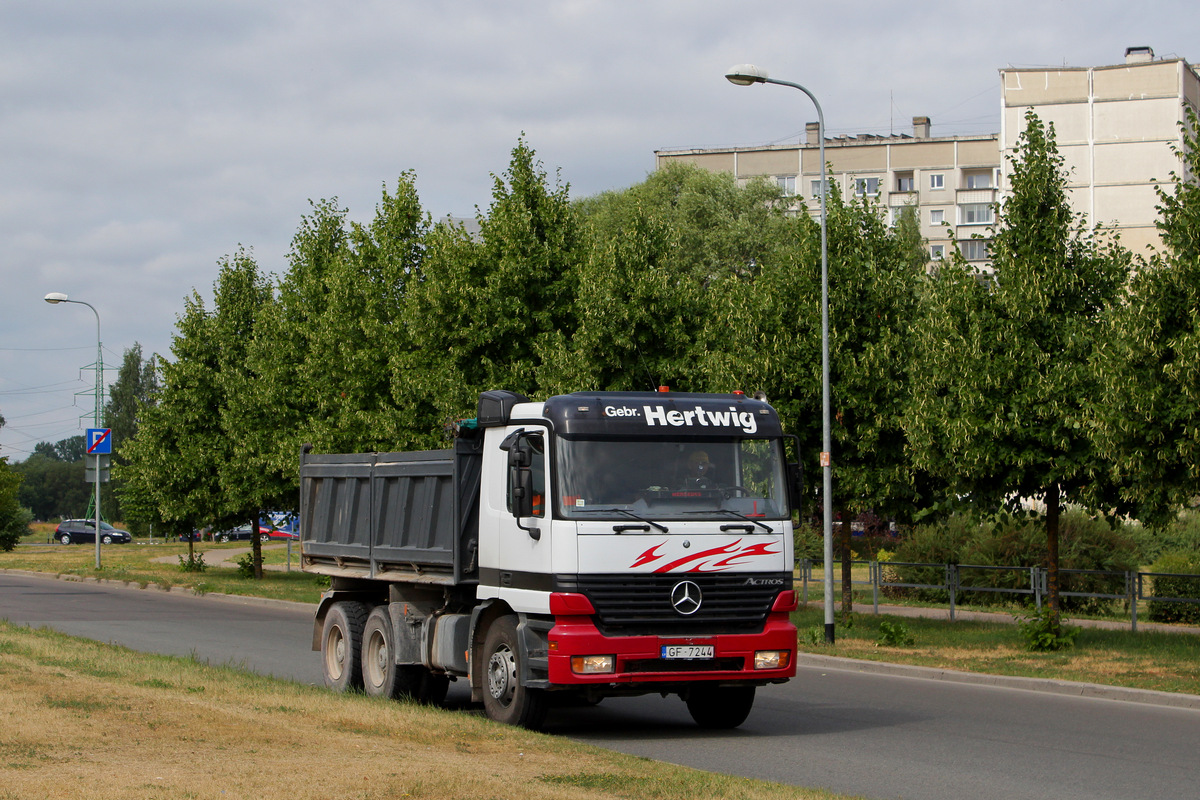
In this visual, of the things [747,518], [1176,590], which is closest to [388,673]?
[747,518]

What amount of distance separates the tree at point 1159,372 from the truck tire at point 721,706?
6633 mm

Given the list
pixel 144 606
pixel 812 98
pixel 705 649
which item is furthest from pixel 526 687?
pixel 144 606

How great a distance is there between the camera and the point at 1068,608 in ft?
81.3

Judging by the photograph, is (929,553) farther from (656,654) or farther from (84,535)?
(84,535)

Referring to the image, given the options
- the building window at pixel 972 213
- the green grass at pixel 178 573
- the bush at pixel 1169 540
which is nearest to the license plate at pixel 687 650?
the green grass at pixel 178 573

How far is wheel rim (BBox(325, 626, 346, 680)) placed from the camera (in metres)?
13.8

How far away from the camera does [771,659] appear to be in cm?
1090

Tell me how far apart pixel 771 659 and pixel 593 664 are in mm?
1577

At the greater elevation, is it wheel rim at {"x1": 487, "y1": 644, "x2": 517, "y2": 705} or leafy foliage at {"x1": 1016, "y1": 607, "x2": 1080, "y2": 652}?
wheel rim at {"x1": 487, "y1": 644, "x2": 517, "y2": 705}

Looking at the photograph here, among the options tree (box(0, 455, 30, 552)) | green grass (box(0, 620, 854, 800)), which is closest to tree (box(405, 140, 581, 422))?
green grass (box(0, 620, 854, 800))

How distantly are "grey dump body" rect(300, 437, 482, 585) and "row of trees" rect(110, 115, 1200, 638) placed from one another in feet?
12.6

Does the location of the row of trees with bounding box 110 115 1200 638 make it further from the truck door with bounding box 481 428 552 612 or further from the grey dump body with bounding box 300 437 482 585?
the truck door with bounding box 481 428 552 612

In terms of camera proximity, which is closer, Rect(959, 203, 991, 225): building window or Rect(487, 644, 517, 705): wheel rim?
Rect(487, 644, 517, 705): wheel rim

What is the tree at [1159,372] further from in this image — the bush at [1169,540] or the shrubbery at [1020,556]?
the bush at [1169,540]
